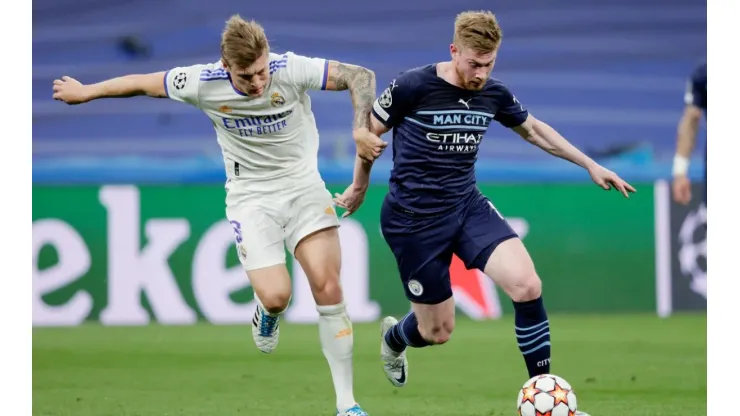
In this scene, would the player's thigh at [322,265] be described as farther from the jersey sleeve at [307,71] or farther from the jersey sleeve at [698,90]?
the jersey sleeve at [698,90]

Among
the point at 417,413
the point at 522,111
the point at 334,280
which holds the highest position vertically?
the point at 522,111

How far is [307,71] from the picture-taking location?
19.7 ft

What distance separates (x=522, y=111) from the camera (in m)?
6.00

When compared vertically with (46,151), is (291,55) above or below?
above

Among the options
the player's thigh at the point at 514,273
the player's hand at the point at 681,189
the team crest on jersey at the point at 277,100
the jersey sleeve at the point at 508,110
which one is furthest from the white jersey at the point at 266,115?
the player's hand at the point at 681,189

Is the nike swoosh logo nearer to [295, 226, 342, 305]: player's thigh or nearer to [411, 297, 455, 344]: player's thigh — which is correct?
[411, 297, 455, 344]: player's thigh

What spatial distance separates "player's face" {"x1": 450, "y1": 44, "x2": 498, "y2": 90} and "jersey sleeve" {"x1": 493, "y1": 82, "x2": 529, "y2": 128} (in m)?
0.26

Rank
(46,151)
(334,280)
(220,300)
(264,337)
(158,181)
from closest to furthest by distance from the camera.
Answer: (334,280), (264,337), (220,300), (158,181), (46,151)

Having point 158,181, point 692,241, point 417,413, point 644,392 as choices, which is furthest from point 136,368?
point 692,241

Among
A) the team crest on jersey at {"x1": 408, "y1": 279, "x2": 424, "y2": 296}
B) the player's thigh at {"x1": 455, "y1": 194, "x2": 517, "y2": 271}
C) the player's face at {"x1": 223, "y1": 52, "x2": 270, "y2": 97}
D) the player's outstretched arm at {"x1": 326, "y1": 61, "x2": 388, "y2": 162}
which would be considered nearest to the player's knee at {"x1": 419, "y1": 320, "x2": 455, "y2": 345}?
the team crest on jersey at {"x1": 408, "y1": 279, "x2": 424, "y2": 296}

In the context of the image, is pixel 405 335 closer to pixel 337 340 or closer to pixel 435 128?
pixel 337 340

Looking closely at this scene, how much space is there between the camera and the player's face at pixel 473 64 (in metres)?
5.47

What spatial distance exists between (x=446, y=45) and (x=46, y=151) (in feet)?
16.3

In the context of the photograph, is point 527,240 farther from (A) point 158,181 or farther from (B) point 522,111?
(B) point 522,111
